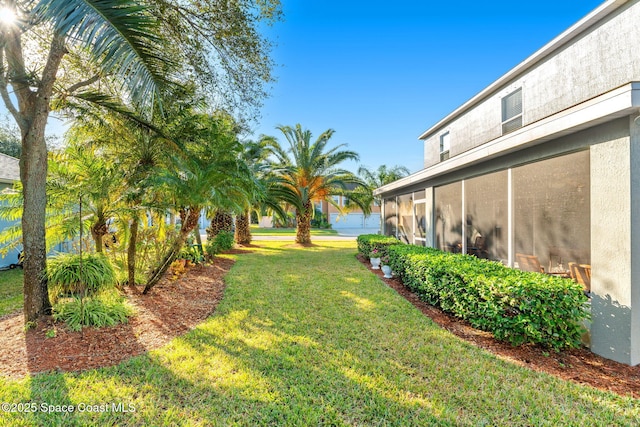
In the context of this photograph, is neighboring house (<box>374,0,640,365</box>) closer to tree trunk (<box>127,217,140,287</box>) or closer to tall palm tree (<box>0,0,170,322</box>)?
tall palm tree (<box>0,0,170,322</box>)

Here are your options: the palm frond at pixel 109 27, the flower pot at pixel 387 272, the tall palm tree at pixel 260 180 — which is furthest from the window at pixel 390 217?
the palm frond at pixel 109 27

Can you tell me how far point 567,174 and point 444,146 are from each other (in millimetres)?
8849

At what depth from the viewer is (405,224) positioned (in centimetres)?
1287

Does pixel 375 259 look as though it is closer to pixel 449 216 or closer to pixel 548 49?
pixel 449 216

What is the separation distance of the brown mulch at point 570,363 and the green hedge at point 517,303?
150 millimetres

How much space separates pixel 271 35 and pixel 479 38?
9.12 metres

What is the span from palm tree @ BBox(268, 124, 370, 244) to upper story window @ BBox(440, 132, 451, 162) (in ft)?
16.4

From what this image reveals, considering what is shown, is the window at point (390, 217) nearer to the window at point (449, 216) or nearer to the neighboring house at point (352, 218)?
the window at point (449, 216)

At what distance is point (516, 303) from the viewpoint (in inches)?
158

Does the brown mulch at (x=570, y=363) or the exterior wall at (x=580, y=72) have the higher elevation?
the exterior wall at (x=580, y=72)

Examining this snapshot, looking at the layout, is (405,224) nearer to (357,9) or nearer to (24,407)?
(357,9)

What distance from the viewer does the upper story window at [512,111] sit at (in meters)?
8.77

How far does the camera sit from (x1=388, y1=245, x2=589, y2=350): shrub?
3.87 meters

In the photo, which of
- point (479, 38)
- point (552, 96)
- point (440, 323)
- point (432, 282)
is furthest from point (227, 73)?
point (479, 38)
